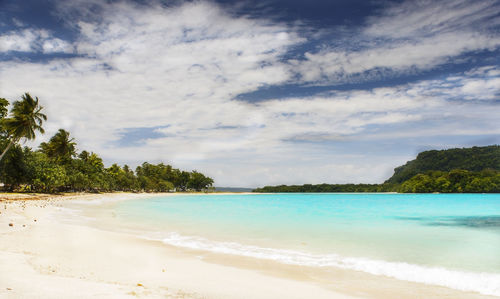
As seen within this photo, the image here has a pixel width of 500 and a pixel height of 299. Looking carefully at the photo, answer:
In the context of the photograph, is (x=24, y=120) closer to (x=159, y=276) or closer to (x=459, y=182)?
(x=159, y=276)

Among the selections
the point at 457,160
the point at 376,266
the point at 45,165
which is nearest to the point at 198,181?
the point at 45,165

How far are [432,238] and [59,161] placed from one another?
60.9m

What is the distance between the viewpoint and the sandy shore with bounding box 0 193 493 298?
4268mm

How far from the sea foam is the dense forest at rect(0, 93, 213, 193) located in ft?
109

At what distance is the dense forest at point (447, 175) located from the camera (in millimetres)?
98688

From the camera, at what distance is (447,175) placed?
108 meters

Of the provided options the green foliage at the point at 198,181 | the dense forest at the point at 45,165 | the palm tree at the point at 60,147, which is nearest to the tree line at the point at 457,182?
the green foliage at the point at 198,181

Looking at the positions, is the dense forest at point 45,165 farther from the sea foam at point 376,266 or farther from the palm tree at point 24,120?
the sea foam at point 376,266

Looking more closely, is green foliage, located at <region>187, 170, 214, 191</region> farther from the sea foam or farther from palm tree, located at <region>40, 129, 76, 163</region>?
the sea foam

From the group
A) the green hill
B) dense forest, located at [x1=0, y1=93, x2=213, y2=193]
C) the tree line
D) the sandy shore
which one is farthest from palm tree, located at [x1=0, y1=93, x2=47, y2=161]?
the green hill

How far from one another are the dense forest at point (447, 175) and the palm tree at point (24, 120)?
11302cm

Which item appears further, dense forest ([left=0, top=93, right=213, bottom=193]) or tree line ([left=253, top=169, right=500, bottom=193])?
tree line ([left=253, top=169, right=500, bottom=193])

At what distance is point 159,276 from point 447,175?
12424cm

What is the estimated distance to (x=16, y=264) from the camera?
5.41 meters
